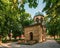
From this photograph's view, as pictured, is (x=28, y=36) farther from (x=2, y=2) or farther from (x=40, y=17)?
(x=2, y=2)

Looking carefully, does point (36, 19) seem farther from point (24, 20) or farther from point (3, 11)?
point (3, 11)

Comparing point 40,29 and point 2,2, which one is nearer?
point 2,2

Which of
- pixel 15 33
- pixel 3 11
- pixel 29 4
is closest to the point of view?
pixel 29 4

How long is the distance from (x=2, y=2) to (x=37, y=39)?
73.6ft

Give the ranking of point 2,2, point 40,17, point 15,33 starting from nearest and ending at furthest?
point 2,2, point 40,17, point 15,33

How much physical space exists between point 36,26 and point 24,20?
2433 cm

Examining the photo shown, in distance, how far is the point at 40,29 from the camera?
35562 mm

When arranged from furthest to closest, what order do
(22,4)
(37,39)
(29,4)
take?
(37,39), (22,4), (29,4)

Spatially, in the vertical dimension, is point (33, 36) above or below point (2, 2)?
below

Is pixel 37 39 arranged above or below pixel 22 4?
below

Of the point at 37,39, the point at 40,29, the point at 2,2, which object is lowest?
the point at 37,39

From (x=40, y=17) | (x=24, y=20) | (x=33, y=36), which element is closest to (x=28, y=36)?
(x=33, y=36)

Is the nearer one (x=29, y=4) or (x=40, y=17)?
(x=29, y=4)

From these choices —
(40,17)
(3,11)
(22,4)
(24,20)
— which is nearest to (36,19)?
(40,17)
